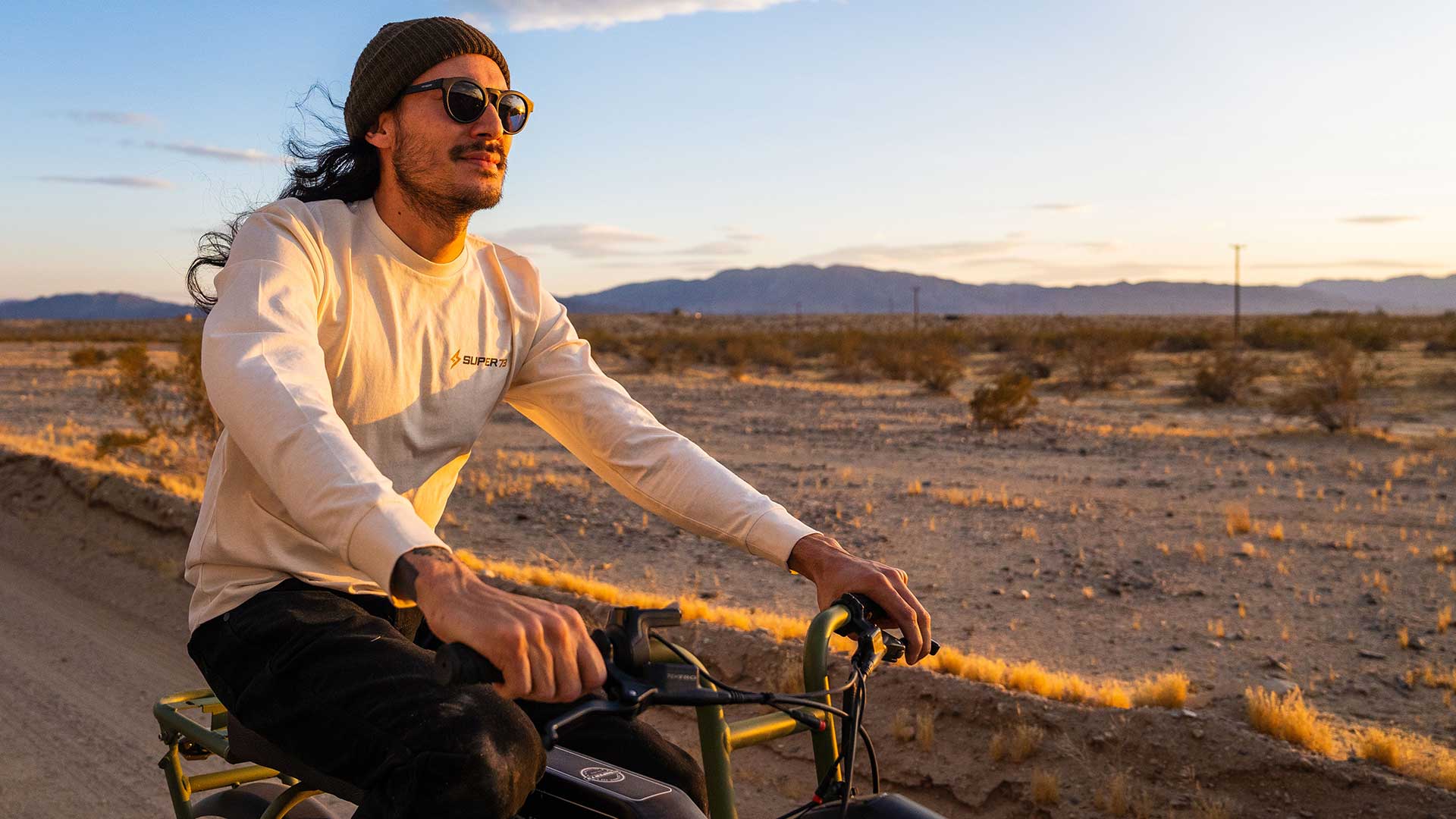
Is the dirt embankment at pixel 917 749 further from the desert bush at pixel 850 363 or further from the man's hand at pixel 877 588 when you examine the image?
the desert bush at pixel 850 363

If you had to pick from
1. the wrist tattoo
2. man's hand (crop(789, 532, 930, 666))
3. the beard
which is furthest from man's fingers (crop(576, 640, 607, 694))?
the beard

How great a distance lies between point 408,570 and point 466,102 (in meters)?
1.18

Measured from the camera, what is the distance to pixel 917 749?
484 centimetres

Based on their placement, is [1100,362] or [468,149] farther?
[1100,362]

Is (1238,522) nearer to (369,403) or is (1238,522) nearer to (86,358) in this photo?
(369,403)

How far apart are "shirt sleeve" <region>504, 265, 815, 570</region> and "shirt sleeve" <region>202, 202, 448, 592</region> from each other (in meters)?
0.62

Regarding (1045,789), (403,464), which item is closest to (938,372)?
(1045,789)

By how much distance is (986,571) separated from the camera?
9758 millimetres

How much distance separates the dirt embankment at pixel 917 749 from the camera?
169 inches

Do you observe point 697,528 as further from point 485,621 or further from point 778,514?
point 485,621

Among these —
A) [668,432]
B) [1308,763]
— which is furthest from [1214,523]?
[668,432]

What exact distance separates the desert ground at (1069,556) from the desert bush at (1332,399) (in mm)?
353

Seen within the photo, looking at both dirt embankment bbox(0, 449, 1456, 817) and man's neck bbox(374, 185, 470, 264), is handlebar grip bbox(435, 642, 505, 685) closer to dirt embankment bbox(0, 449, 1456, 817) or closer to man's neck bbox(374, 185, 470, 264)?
man's neck bbox(374, 185, 470, 264)

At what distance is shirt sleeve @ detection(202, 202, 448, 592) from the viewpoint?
5.79 feet
